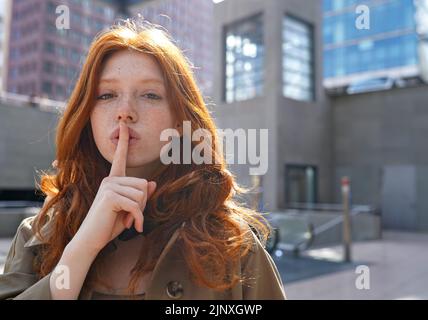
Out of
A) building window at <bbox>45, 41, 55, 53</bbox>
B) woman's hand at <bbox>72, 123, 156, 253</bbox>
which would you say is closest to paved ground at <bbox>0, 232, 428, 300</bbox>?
woman's hand at <bbox>72, 123, 156, 253</bbox>

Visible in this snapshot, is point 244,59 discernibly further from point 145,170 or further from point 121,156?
point 121,156

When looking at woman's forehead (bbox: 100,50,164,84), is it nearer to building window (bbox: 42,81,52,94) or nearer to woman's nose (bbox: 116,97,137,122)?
woman's nose (bbox: 116,97,137,122)

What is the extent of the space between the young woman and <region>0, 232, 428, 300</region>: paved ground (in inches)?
152

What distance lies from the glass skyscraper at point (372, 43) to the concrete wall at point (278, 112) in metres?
33.9

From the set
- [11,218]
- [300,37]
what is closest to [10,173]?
[11,218]

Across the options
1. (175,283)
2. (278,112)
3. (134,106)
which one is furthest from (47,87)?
(175,283)

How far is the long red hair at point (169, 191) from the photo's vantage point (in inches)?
40.9

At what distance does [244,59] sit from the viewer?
51.0ft

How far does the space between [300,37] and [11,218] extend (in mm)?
12277

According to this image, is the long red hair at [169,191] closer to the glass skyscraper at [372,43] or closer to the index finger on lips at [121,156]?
the index finger on lips at [121,156]

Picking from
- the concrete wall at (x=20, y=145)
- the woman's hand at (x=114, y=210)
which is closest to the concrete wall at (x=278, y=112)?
the concrete wall at (x=20, y=145)

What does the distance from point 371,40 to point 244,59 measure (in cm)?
4655
